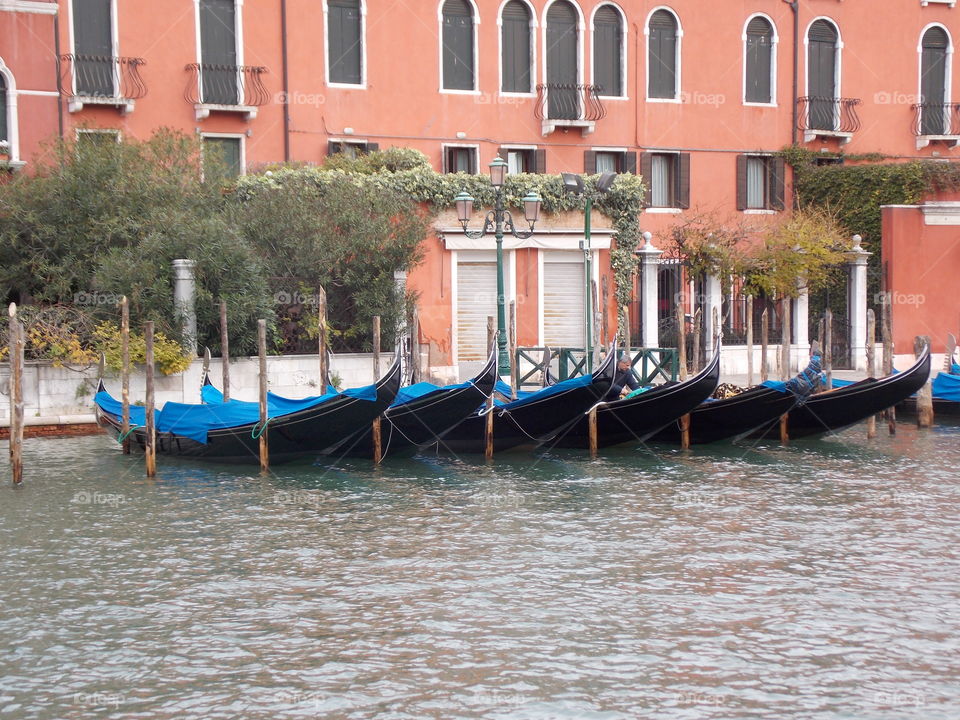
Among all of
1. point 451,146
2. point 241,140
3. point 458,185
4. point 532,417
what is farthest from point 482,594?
point 451,146

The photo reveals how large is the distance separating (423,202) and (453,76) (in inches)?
140

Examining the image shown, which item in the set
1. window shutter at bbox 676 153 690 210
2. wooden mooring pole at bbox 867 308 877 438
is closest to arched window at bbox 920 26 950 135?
window shutter at bbox 676 153 690 210

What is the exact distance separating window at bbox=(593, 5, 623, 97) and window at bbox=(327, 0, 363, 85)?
432cm

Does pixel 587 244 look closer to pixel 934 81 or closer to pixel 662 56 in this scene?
pixel 662 56

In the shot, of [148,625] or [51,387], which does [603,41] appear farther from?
[148,625]

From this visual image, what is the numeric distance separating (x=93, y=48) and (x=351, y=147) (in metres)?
4.34

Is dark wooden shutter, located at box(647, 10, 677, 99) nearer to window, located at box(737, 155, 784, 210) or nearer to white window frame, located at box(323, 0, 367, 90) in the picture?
window, located at box(737, 155, 784, 210)

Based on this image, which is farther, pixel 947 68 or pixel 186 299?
pixel 947 68

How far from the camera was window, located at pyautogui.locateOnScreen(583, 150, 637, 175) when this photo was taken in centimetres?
2203

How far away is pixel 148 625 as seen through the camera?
7.09m

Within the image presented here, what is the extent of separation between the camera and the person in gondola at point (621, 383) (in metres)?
14.1

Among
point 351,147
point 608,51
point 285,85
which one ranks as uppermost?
point 608,51

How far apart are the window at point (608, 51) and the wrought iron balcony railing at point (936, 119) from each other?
6228mm

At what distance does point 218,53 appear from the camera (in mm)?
19812
